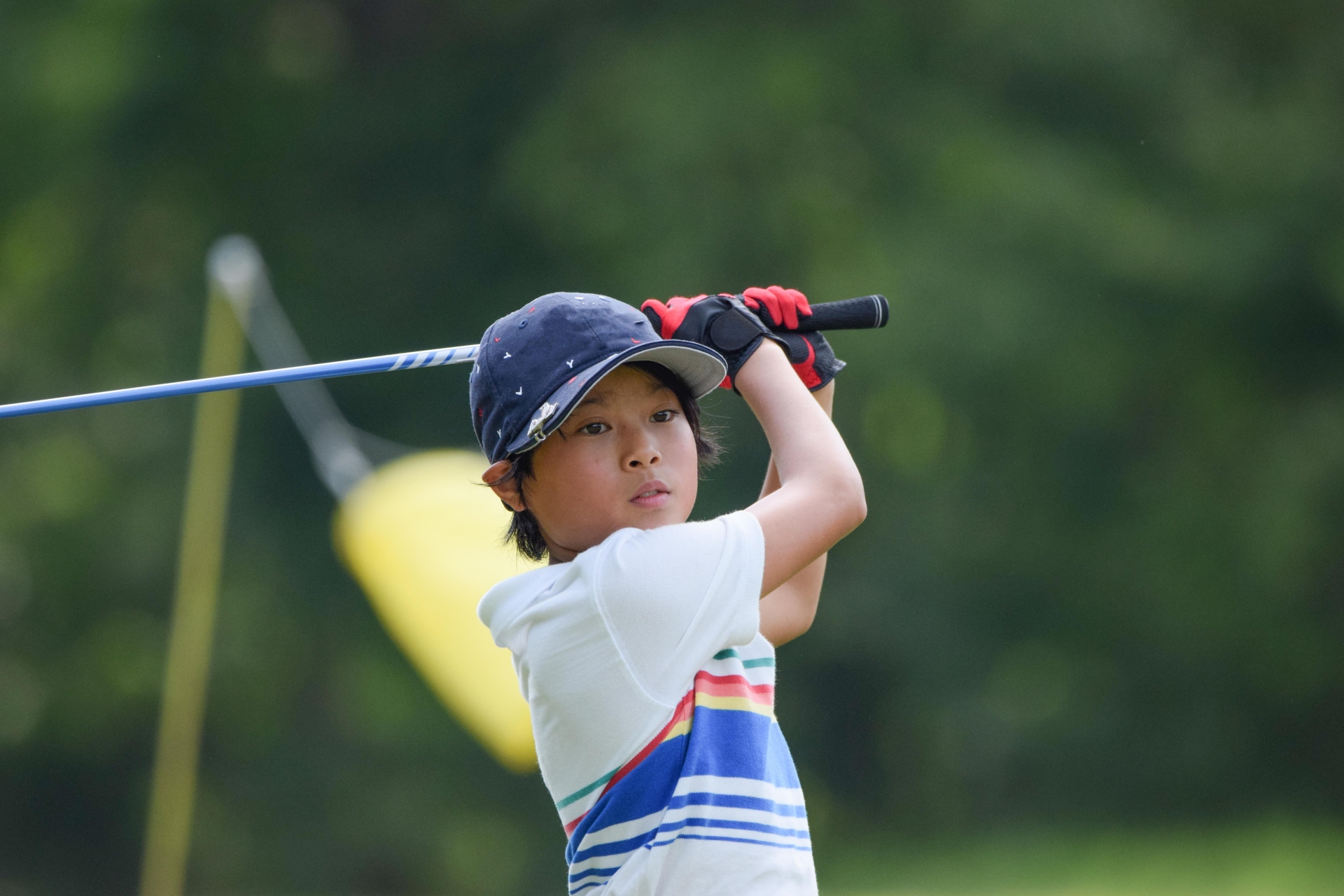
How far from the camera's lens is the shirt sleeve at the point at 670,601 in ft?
5.33

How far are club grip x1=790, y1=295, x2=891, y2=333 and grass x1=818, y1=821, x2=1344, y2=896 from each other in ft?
23.9

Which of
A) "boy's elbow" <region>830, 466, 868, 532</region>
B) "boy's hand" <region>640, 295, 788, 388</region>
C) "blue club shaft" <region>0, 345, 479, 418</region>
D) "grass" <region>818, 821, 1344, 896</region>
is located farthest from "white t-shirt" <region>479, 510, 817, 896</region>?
"grass" <region>818, 821, 1344, 896</region>

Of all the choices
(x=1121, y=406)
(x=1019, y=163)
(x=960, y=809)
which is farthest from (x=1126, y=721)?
(x=1019, y=163)

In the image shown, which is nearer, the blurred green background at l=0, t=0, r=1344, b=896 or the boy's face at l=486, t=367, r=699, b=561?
the boy's face at l=486, t=367, r=699, b=561

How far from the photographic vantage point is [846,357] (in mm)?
10359

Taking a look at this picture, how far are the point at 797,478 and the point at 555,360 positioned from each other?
0.29m

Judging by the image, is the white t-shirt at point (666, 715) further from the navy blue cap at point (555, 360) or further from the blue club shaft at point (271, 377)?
the blue club shaft at point (271, 377)

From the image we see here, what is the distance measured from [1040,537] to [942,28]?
3.63 meters

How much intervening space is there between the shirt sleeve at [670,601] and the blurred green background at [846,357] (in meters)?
8.67

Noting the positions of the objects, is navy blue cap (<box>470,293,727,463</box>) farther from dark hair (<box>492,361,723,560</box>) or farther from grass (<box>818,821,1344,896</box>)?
grass (<box>818,821,1344,896</box>)

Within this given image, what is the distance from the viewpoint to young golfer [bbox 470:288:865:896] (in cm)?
162

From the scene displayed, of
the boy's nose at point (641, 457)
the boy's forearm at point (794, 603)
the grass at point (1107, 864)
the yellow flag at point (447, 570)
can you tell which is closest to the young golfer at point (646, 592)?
the boy's nose at point (641, 457)

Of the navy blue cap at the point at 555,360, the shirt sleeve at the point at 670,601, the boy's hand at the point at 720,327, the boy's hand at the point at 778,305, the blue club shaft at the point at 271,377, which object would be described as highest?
the blue club shaft at the point at 271,377

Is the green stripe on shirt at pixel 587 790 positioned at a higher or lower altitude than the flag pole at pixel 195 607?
lower
